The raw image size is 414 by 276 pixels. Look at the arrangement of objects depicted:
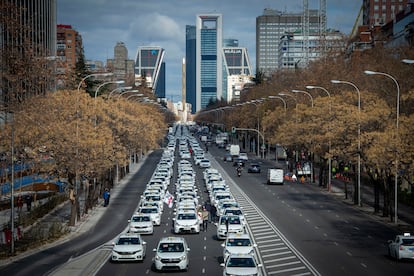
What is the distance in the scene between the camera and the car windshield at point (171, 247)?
30.9 metres

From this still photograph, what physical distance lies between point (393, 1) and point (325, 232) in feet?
539

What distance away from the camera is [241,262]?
27562 millimetres

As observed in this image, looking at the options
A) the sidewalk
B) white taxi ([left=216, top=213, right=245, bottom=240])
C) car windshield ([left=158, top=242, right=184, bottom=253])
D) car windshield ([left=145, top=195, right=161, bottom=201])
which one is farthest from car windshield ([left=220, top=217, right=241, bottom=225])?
car windshield ([left=145, top=195, right=161, bottom=201])

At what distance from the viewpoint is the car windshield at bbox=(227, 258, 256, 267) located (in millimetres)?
27295

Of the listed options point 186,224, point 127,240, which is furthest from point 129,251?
point 186,224

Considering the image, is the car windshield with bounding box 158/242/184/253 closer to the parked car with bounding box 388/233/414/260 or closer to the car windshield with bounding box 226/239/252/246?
the car windshield with bounding box 226/239/252/246

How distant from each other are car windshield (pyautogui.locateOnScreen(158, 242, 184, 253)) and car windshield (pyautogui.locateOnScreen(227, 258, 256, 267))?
3762 mm

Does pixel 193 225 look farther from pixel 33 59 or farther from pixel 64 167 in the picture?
pixel 33 59

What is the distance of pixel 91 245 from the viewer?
39.2 metres

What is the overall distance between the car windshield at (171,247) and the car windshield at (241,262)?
376 centimetres

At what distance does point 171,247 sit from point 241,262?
14.9 ft

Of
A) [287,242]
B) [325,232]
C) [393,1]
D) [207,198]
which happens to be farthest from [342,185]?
[393,1]

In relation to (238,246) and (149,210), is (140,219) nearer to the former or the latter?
(149,210)

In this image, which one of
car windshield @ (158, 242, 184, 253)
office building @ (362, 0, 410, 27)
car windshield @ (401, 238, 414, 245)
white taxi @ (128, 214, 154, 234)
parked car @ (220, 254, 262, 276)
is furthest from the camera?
office building @ (362, 0, 410, 27)
